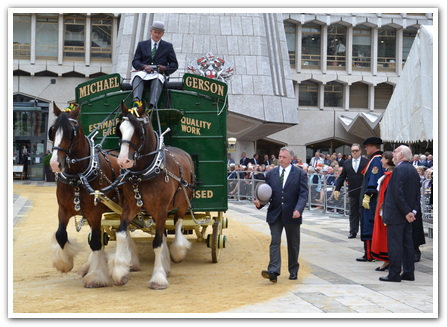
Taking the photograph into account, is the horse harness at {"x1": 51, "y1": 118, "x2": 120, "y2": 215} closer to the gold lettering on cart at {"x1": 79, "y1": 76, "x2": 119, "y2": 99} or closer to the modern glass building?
the gold lettering on cart at {"x1": 79, "y1": 76, "x2": 119, "y2": 99}

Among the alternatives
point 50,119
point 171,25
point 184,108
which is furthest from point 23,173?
point 184,108

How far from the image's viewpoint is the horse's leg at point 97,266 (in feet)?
28.7

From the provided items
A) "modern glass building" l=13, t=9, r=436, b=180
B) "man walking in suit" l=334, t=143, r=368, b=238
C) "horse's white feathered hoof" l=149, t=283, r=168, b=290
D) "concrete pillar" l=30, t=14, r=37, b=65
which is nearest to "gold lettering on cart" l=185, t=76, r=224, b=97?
"horse's white feathered hoof" l=149, t=283, r=168, b=290

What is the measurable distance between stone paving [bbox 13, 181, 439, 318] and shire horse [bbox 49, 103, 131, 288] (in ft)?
8.15

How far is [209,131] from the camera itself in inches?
429

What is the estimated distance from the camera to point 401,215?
9.55 m

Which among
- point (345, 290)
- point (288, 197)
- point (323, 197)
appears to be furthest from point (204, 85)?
point (323, 197)

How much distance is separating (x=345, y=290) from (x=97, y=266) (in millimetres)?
3462

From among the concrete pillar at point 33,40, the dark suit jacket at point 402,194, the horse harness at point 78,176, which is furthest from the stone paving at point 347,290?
the concrete pillar at point 33,40

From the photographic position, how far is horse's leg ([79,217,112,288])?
8.73m

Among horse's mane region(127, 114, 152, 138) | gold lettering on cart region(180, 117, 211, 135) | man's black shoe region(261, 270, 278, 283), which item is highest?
gold lettering on cart region(180, 117, 211, 135)

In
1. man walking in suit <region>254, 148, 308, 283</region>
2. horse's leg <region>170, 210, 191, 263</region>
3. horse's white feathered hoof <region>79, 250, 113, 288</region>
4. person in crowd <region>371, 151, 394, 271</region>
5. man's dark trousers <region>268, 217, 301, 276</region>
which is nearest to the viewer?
horse's white feathered hoof <region>79, 250, 113, 288</region>

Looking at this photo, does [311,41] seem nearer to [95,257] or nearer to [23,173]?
[23,173]
